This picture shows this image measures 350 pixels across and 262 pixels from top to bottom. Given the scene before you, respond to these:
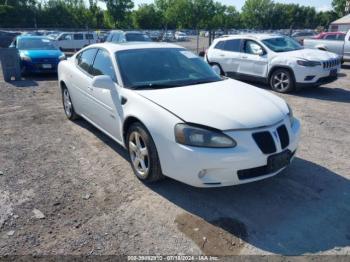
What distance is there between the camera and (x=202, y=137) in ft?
10.6

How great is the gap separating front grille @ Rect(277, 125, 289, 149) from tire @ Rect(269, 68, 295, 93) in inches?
228

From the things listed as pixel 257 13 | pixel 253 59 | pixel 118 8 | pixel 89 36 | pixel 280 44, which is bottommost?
pixel 253 59

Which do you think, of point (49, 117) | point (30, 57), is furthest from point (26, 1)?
point (49, 117)

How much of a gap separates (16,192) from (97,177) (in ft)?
3.04

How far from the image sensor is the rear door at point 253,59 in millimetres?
9430

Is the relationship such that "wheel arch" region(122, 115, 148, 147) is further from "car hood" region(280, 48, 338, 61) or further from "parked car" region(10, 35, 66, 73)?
"parked car" region(10, 35, 66, 73)

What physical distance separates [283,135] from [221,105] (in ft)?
2.37

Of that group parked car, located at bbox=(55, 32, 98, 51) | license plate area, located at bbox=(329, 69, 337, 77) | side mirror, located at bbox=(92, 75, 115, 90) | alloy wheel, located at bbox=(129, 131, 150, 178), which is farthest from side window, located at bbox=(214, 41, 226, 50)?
parked car, located at bbox=(55, 32, 98, 51)

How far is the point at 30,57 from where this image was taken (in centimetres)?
1165

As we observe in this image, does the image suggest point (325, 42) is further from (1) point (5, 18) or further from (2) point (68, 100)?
(1) point (5, 18)

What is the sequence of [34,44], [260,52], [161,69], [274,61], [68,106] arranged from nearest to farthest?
[161,69] → [68,106] → [274,61] → [260,52] → [34,44]

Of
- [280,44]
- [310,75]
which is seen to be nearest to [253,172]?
[310,75]

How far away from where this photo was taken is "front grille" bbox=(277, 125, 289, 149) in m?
3.46

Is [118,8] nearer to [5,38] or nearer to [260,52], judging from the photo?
[5,38]
